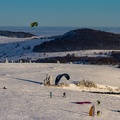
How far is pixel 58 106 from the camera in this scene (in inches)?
834

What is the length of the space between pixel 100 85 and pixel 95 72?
7.24 m

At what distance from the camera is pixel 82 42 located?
96.4 m

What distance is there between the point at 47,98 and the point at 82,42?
7347 cm

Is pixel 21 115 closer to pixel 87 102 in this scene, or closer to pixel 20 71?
pixel 87 102

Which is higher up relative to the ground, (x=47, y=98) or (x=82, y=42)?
(x=82, y=42)

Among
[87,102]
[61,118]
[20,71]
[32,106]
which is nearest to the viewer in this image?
[61,118]

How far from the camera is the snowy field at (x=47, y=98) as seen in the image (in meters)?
19.1

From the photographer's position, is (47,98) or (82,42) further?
(82,42)

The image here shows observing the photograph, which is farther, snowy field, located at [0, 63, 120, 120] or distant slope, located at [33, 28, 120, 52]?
distant slope, located at [33, 28, 120, 52]

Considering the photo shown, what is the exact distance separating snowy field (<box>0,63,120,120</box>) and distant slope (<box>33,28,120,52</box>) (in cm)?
5119

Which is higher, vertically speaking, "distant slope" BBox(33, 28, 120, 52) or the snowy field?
"distant slope" BBox(33, 28, 120, 52)

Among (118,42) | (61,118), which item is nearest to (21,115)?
(61,118)

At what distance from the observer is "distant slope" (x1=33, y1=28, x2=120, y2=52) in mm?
90000

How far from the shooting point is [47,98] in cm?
2348
